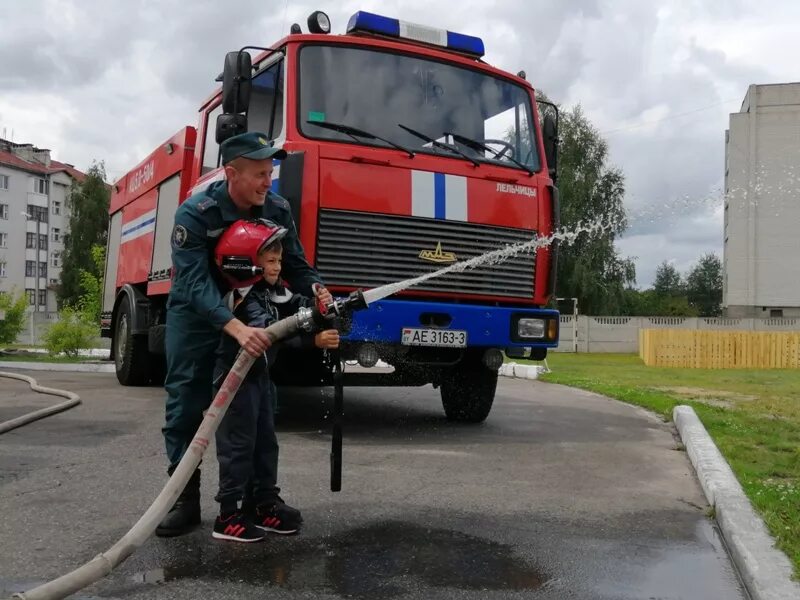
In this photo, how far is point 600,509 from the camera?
4703 millimetres

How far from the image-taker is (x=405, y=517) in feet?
14.3

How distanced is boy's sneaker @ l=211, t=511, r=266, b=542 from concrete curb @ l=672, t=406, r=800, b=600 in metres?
2.08

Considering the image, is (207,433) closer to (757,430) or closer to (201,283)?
(201,283)

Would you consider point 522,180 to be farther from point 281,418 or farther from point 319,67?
point 281,418

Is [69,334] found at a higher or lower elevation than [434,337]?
lower

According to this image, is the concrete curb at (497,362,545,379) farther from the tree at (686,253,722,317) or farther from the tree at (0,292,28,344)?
the tree at (686,253,722,317)

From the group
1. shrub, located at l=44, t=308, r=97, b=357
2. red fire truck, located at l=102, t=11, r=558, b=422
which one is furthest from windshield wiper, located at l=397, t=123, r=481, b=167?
shrub, located at l=44, t=308, r=97, b=357

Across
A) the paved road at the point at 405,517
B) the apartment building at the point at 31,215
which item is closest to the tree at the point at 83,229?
the apartment building at the point at 31,215

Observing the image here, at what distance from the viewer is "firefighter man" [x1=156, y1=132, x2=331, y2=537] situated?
382 cm

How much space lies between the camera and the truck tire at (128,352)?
10.6 metres

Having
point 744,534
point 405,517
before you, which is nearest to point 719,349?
point 744,534

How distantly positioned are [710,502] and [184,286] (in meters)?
3.17

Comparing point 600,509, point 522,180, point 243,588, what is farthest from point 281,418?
point 243,588

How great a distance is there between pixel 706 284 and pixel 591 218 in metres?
64.7
